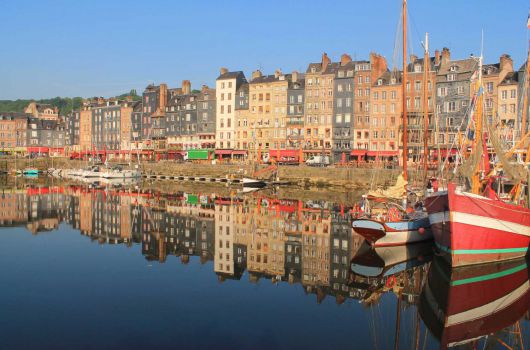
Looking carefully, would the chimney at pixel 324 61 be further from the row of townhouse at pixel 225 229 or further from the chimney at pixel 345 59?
the row of townhouse at pixel 225 229

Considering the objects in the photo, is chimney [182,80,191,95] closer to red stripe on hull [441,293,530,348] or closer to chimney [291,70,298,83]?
chimney [291,70,298,83]

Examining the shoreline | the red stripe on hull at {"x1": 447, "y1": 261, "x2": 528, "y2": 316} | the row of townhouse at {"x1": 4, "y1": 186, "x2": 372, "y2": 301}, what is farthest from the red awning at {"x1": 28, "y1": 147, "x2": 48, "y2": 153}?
the red stripe on hull at {"x1": 447, "y1": 261, "x2": 528, "y2": 316}

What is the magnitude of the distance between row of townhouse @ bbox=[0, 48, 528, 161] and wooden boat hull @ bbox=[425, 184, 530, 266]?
34593mm

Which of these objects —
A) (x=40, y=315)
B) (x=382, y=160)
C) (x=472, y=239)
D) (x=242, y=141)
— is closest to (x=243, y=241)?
(x=472, y=239)

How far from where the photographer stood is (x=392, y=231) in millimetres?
25250

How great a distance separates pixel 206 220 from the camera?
37406mm

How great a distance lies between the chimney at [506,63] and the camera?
64.4 m

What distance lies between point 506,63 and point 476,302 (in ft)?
179

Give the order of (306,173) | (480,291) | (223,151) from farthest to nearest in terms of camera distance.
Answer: (223,151) < (306,173) < (480,291)

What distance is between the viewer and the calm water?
48.6ft

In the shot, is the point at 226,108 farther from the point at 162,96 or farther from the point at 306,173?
the point at 306,173

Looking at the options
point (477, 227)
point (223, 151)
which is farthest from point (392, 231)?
point (223, 151)

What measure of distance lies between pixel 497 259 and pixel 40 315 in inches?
695

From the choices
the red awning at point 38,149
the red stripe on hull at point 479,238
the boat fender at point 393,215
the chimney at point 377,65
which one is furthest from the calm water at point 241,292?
the red awning at point 38,149
